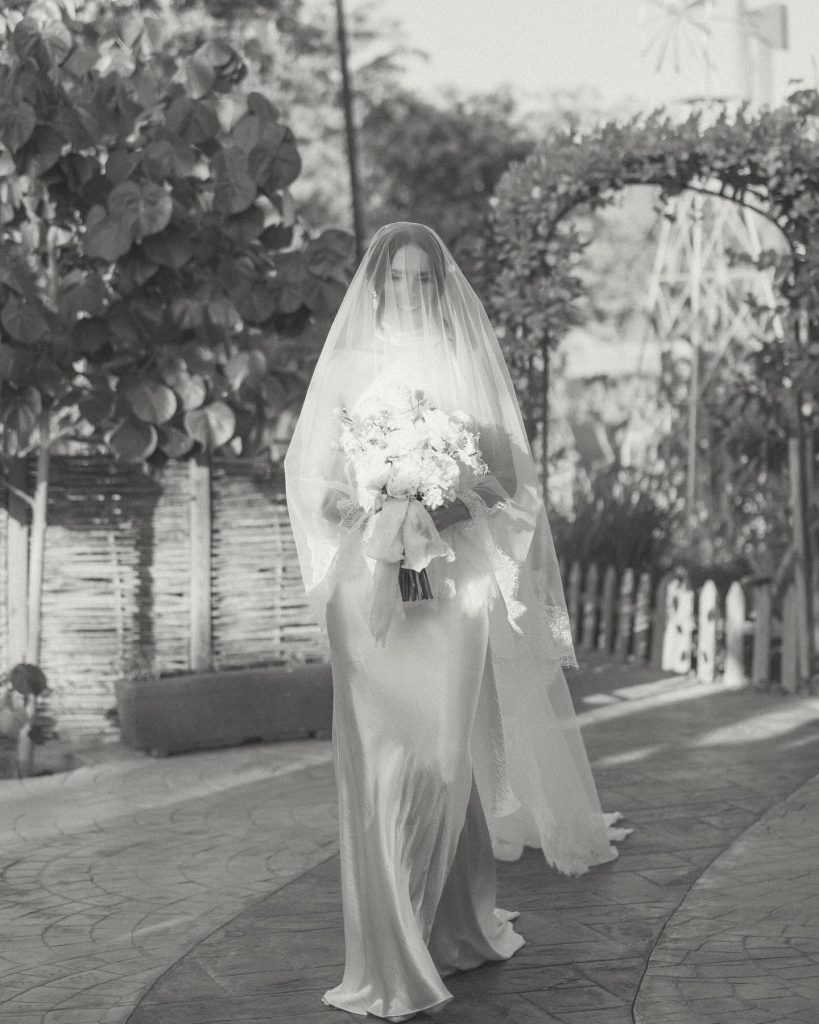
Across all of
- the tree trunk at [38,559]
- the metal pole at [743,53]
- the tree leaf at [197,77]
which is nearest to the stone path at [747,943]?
the tree trunk at [38,559]

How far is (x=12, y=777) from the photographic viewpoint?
7262mm

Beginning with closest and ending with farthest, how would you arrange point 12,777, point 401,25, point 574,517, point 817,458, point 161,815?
point 161,815
point 12,777
point 817,458
point 574,517
point 401,25

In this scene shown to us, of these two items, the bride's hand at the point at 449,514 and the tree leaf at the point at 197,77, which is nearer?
the bride's hand at the point at 449,514

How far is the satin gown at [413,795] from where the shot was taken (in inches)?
152

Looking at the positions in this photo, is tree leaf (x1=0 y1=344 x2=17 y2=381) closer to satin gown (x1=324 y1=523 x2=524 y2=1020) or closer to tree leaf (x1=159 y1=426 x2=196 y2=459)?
tree leaf (x1=159 y1=426 x2=196 y2=459)

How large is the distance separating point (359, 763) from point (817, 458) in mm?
7110

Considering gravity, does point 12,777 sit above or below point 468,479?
below

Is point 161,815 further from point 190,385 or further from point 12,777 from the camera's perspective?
point 190,385

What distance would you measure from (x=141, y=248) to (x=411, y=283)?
3.31 metres

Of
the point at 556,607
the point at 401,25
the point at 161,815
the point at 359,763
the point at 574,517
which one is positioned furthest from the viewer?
the point at 401,25

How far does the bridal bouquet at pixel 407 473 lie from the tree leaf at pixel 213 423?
11.0 ft

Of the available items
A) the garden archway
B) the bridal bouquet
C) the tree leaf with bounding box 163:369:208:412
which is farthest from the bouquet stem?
the garden archway

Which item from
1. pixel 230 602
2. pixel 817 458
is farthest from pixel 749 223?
pixel 230 602

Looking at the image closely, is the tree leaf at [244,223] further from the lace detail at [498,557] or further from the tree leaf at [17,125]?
the lace detail at [498,557]
